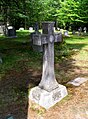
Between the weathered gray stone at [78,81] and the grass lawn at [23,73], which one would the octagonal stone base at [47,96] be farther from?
the weathered gray stone at [78,81]

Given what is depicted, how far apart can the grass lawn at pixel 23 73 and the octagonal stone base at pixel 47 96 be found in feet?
1.15

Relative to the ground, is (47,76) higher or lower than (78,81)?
higher

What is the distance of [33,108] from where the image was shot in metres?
5.52

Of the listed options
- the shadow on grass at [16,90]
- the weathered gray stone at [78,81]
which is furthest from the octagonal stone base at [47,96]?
the weathered gray stone at [78,81]

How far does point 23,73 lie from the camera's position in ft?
27.5

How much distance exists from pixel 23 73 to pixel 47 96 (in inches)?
120

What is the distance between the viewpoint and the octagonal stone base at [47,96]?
18.0ft

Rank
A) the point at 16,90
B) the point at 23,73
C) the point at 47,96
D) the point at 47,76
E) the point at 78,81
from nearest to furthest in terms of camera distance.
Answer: the point at 47,96 → the point at 47,76 → the point at 16,90 → the point at 78,81 → the point at 23,73

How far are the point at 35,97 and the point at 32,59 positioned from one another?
493cm

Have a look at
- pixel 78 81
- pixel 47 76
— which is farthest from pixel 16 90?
pixel 78 81

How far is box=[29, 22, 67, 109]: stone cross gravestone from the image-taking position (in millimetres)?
5400

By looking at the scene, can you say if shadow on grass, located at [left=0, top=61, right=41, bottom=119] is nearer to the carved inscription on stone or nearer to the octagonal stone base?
the octagonal stone base

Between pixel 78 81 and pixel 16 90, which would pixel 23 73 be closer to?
pixel 16 90

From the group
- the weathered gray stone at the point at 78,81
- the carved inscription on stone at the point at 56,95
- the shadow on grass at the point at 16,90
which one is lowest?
the shadow on grass at the point at 16,90
